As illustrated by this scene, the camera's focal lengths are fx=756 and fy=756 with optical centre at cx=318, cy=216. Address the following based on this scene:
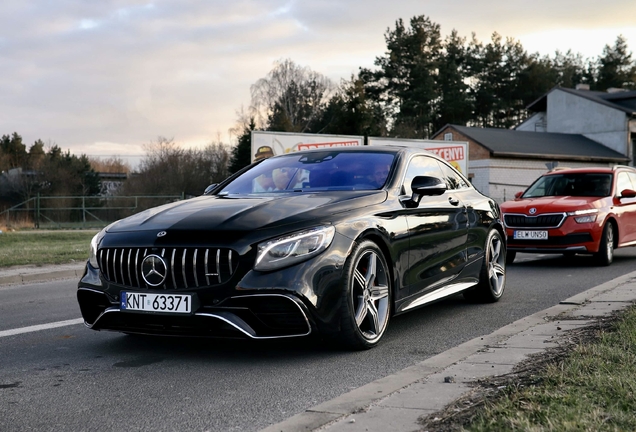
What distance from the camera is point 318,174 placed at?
6.31 m

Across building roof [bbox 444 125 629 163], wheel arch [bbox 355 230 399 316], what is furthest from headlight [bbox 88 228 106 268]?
building roof [bbox 444 125 629 163]

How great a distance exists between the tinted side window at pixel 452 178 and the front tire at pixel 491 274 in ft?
2.01

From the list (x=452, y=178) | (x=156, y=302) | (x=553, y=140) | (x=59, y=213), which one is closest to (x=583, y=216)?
(x=452, y=178)

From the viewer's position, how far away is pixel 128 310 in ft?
16.5

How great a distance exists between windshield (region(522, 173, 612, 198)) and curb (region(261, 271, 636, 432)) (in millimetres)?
6680

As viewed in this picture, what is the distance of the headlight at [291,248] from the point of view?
482 centimetres

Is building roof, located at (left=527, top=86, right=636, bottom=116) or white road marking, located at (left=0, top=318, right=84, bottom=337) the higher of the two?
building roof, located at (left=527, top=86, right=636, bottom=116)

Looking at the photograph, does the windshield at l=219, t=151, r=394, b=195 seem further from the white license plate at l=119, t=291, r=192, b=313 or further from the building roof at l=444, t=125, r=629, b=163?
the building roof at l=444, t=125, r=629, b=163

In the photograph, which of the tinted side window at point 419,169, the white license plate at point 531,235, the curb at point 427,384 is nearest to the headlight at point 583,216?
the white license plate at point 531,235

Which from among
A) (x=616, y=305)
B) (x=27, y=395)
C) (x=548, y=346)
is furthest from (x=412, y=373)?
(x=616, y=305)

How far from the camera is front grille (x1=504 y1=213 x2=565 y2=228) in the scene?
38.4 ft

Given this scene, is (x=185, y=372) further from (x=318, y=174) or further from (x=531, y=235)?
(x=531, y=235)

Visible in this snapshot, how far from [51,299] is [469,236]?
498 centimetres

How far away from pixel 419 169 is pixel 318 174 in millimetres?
1015
